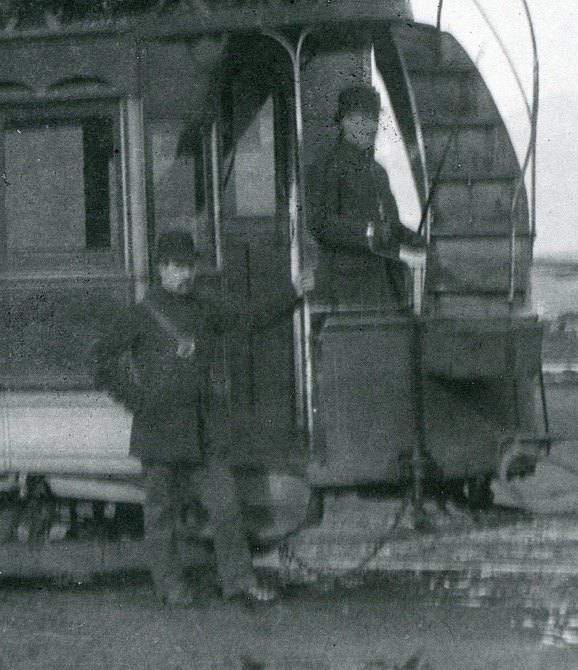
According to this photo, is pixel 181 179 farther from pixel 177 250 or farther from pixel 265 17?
pixel 265 17

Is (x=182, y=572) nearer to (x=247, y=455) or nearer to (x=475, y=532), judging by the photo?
(x=247, y=455)

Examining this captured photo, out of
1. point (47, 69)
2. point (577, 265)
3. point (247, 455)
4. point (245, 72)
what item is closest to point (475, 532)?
point (247, 455)

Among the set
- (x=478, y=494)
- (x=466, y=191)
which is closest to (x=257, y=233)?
(x=466, y=191)

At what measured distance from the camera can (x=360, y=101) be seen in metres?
5.41

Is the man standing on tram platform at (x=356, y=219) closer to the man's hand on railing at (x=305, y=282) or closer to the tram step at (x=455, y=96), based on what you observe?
the man's hand on railing at (x=305, y=282)

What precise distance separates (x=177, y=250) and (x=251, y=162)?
60cm

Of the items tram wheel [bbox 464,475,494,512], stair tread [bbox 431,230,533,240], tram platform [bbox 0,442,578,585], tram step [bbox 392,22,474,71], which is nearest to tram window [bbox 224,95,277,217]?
tram step [bbox 392,22,474,71]

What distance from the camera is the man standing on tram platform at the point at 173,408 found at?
5285 millimetres

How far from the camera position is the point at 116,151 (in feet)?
18.6

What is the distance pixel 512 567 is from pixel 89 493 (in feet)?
6.85

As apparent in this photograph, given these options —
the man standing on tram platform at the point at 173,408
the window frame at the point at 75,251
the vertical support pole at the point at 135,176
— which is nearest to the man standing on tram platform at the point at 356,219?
the man standing on tram platform at the point at 173,408

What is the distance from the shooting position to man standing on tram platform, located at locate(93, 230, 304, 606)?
208 inches

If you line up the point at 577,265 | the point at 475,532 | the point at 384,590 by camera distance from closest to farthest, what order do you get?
the point at 384,590 < the point at 475,532 < the point at 577,265

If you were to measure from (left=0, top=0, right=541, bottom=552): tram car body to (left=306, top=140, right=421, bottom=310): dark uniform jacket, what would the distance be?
7 centimetres
